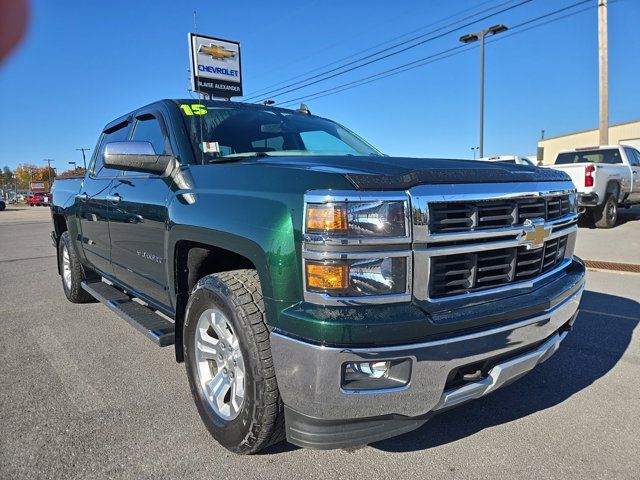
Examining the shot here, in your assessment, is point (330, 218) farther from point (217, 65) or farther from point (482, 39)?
point (217, 65)

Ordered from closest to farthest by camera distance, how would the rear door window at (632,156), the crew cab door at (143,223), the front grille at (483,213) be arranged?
the front grille at (483,213), the crew cab door at (143,223), the rear door window at (632,156)

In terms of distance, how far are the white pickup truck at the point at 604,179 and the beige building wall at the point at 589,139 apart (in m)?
27.4

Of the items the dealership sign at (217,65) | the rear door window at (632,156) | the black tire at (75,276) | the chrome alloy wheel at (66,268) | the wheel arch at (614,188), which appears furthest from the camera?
the dealership sign at (217,65)

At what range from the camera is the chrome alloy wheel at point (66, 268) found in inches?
218

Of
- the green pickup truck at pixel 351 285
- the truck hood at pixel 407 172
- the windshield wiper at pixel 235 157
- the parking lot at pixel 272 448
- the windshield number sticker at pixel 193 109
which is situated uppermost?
the windshield number sticker at pixel 193 109

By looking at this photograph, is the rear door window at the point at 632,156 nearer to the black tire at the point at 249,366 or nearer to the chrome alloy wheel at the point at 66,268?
the chrome alloy wheel at the point at 66,268

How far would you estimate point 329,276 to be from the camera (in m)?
1.87

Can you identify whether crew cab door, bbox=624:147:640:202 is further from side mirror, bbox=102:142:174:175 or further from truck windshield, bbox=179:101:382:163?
side mirror, bbox=102:142:174:175

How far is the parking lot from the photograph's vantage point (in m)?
2.29

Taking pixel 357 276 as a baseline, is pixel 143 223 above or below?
above

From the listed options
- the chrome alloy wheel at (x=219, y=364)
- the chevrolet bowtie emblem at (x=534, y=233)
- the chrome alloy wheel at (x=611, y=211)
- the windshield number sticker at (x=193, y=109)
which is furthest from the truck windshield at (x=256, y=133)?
the chrome alloy wheel at (x=611, y=211)

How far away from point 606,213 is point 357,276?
12.0 meters

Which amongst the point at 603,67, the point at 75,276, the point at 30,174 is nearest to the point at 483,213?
the point at 75,276

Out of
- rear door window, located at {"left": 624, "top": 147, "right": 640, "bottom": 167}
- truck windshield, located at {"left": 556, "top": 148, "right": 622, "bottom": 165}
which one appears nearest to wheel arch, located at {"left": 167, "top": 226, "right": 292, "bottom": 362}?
truck windshield, located at {"left": 556, "top": 148, "right": 622, "bottom": 165}
